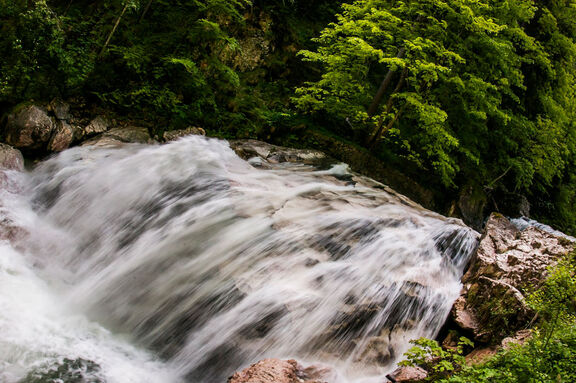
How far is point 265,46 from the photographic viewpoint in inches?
451

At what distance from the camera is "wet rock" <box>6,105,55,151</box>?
→ 6.58 meters

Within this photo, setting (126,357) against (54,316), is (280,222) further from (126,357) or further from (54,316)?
(54,316)

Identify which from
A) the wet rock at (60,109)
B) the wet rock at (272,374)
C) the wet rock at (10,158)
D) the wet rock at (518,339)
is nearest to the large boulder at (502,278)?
the wet rock at (518,339)

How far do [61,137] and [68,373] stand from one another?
4892mm

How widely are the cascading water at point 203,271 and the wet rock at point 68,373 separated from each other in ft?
0.38

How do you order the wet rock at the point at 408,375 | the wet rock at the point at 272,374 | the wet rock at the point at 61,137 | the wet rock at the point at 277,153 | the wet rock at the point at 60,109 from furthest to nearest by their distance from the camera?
the wet rock at the point at 277,153 → the wet rock at the point at 60,109 → the wet rock at the point at 61,137 → the wet rock at the point at 408,375 → the wet rock at the point at 272,374

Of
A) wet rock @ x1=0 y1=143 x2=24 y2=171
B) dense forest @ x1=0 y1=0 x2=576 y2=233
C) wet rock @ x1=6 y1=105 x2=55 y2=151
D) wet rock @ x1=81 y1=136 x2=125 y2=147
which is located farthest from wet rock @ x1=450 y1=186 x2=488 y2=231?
wet rock @ x1=0 y1=143 x2=24 y2=171

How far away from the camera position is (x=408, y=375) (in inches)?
154

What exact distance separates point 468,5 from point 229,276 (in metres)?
7.99

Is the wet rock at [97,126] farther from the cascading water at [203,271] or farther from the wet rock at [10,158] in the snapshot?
the wet rock at [10,158]

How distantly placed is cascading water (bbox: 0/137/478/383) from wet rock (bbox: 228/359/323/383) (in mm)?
541

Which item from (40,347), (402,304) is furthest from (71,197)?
(402,304)

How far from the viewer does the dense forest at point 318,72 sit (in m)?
7.61

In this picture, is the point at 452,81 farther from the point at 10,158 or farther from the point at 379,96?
the point at 10,158
